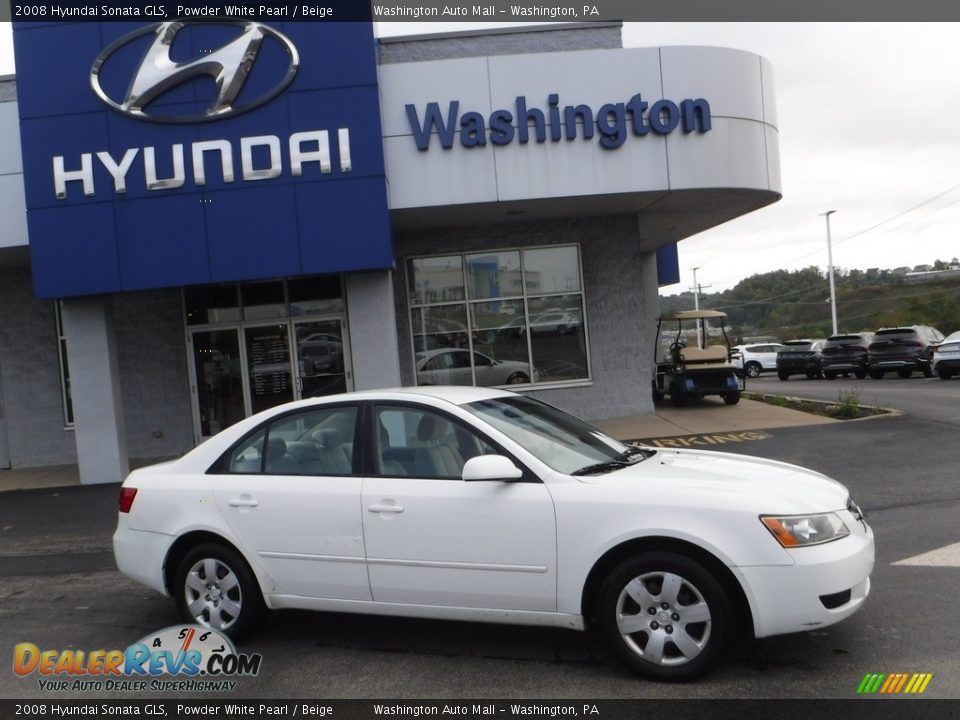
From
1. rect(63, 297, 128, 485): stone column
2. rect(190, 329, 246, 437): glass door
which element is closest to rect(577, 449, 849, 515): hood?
rect(63, 297, 128, 485): stone column

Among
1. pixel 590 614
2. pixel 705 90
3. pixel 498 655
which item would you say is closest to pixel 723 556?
pixel 590 614

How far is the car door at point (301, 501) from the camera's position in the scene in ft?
16.2

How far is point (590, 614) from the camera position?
4.56m

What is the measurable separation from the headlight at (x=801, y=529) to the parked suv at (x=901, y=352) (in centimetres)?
2436

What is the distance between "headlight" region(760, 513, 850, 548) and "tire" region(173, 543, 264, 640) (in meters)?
3.04

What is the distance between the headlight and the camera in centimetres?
422

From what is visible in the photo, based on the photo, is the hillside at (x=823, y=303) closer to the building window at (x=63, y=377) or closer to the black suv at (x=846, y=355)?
the black suv at (x=846, y=355)

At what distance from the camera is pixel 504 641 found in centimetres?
511

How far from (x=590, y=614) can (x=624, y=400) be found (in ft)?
38.7

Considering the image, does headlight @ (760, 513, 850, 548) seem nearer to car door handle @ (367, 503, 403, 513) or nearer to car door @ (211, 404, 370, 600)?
car door handle @ (367, 503, 403, 513)

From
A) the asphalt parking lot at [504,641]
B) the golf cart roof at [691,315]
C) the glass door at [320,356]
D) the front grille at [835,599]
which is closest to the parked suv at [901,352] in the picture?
the golf cart roof at [691,315]
